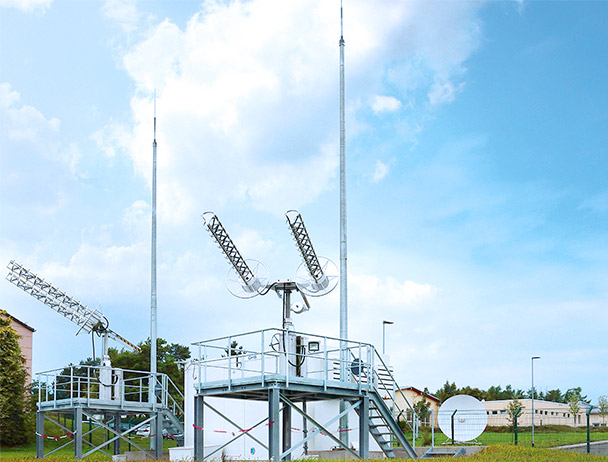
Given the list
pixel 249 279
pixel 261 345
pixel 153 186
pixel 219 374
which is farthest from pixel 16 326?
pixel 261 345

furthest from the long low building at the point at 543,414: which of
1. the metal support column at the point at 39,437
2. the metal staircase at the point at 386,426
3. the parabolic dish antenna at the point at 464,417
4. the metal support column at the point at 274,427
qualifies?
the metal support column at the point at 274,427

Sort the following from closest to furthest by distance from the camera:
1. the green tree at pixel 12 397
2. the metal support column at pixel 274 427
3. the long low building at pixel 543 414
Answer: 1. the metal support column at pixel 274 427
2. the green tree at pixel 12 397
3. the long low building at pixel 543 414

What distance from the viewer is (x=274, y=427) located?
→ 21.8m

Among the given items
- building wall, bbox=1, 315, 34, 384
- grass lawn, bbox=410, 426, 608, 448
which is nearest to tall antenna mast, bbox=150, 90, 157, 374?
grass lawn, bbox=410, 426, 608, 448

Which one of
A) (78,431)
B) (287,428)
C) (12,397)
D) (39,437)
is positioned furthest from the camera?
(12,397)

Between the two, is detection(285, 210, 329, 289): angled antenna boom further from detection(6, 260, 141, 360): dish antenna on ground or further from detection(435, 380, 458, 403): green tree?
detection(435, 380, 458, 403): green tree

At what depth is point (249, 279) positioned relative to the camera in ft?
87.9

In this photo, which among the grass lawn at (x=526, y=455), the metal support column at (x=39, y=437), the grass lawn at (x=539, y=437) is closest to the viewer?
the grass lawn at (x=526, y=455)

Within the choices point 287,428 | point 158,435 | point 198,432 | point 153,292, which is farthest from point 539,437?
point 198,432

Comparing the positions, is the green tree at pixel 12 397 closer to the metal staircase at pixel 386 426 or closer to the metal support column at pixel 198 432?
the metal support column at pixel 198 432

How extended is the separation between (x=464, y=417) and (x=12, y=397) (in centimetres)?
2935

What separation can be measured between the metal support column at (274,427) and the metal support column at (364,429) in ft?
11.8

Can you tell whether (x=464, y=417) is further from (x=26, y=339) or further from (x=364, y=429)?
(x=26, y=339)

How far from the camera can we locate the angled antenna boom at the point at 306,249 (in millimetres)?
26672
